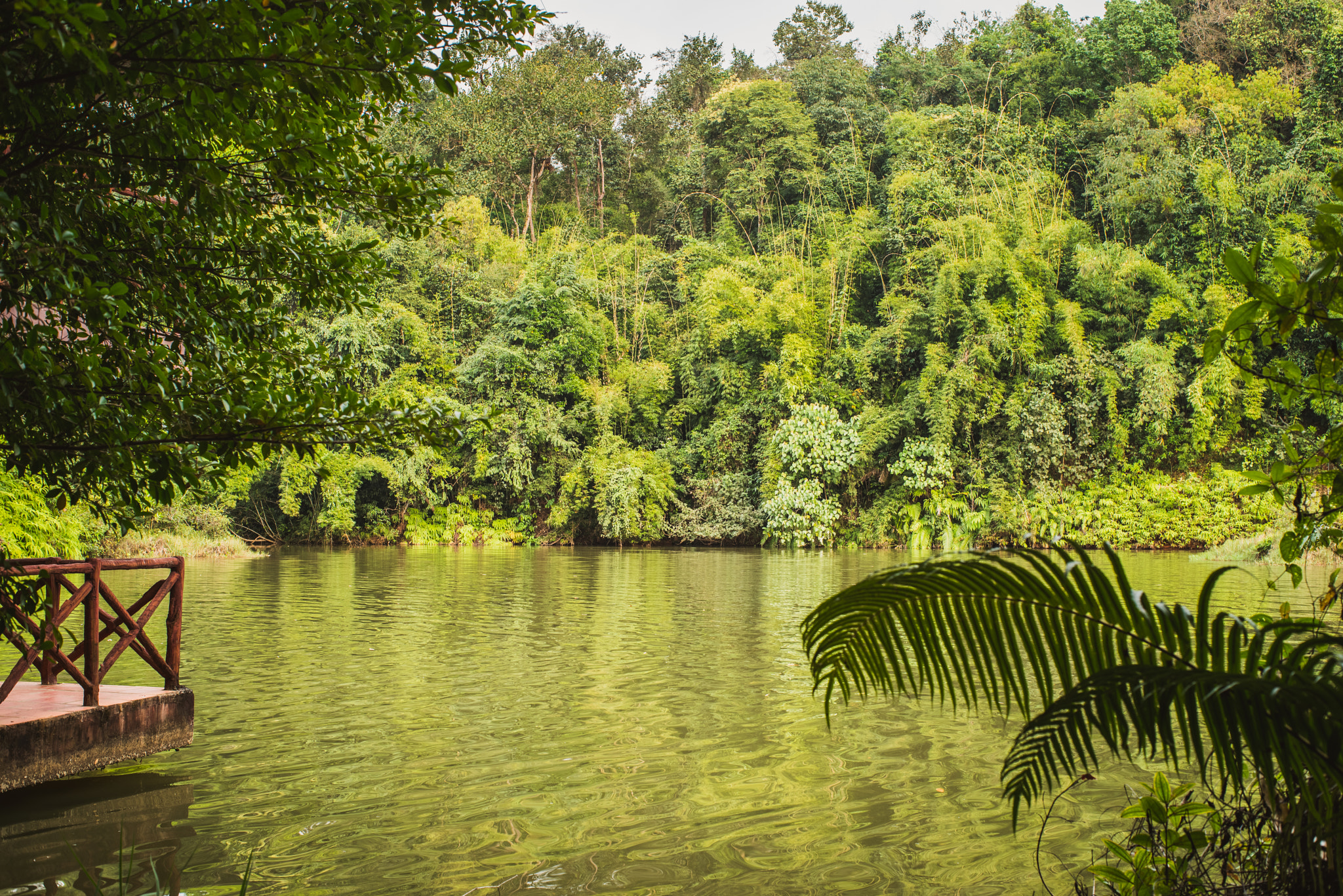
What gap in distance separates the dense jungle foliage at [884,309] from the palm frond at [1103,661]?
18960 mm

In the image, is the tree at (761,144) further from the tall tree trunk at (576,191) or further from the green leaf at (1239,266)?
the green leaf at (1239,266)

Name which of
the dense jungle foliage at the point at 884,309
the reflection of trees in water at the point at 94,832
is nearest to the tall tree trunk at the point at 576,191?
the dense jungle foliage at the point at 884,309

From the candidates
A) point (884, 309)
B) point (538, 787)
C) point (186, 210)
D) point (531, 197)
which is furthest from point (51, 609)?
point (531, 197)

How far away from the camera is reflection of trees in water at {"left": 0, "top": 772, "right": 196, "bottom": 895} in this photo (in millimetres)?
3496

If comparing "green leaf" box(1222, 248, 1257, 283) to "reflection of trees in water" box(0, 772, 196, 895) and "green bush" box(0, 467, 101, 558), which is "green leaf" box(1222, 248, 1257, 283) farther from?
"green bush" box(0, 467, 101, 558)

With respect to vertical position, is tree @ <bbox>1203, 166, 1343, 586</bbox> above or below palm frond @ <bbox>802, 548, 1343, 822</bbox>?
above

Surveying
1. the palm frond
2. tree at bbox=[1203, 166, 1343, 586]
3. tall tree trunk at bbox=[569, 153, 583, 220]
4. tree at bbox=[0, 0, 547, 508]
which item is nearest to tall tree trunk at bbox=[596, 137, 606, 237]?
tall tree trunk at bbox=[569, 153, 583, 220]

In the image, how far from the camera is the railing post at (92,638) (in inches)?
189

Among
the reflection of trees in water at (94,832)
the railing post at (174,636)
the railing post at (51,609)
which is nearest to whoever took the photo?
the reflection of trees in water at (94,832)

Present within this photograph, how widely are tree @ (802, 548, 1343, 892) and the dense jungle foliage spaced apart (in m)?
19.0

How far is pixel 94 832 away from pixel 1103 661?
4.15 metres

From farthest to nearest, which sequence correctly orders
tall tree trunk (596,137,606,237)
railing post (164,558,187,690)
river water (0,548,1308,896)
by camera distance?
tall tree trunk (596,137,606,237)
railing post (164,558,187,690)
river water (0,548,1308,896)

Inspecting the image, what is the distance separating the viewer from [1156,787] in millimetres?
2457

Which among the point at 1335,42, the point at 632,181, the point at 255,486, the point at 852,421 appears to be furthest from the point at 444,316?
the point at 1335,42
